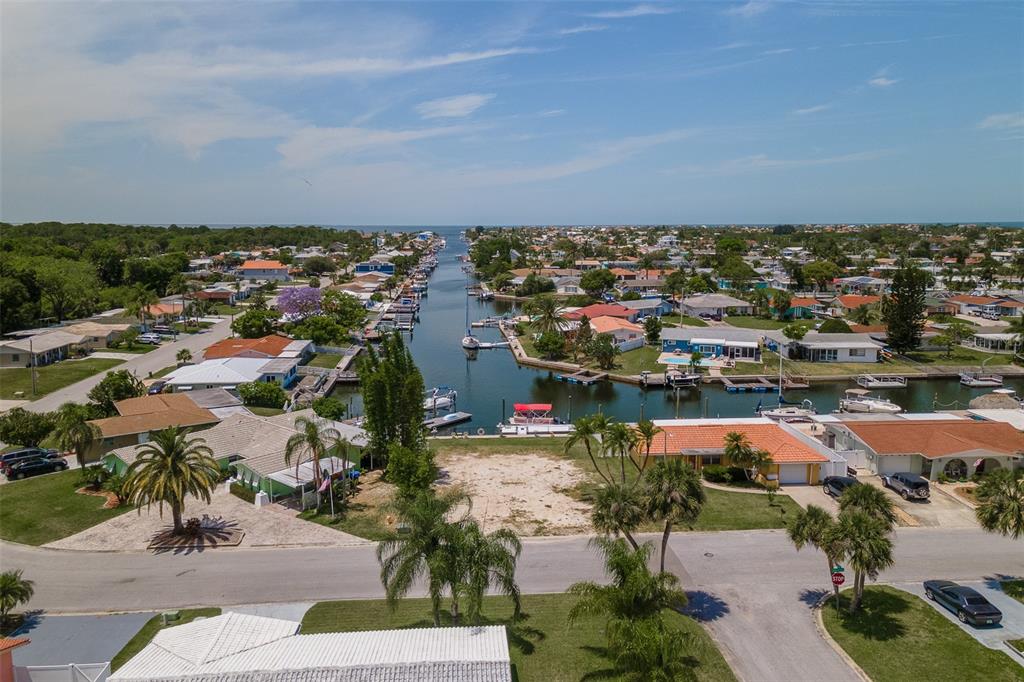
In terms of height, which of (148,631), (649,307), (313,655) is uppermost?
(649,307)

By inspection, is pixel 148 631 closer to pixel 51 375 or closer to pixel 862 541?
pixel 862 541

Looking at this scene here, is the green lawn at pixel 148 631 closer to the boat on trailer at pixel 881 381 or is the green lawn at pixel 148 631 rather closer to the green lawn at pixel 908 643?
the green lawn at pixel 908 643

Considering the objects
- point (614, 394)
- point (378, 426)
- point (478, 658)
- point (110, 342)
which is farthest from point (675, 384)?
point (110, 342)

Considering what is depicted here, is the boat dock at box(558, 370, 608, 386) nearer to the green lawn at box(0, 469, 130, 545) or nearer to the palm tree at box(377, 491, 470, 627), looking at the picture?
the green lawn at box(0, 469, 130, 545)

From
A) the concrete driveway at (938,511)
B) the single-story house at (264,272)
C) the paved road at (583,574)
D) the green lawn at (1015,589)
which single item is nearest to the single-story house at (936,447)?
the concrete driveway at (938,511)

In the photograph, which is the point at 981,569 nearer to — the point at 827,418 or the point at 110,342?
the point at 827,418

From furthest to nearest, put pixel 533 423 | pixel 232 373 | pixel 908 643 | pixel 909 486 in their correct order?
pixel 232 373, pixel 533 423, pixel 909 486, pixel 908 643

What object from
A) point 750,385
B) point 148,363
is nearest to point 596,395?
point 750,385
